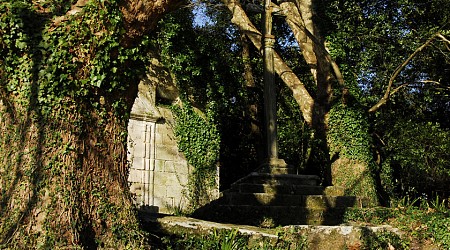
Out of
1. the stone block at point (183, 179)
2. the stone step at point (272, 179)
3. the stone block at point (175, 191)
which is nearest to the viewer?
the stone step at point (272, 179)

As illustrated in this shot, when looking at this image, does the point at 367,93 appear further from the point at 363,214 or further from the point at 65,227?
the point at 65,227

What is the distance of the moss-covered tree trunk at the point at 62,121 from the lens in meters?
4.45

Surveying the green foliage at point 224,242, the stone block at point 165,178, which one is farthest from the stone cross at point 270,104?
the green foliage at point 224,242

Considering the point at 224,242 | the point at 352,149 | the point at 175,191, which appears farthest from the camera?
the point at 175,191

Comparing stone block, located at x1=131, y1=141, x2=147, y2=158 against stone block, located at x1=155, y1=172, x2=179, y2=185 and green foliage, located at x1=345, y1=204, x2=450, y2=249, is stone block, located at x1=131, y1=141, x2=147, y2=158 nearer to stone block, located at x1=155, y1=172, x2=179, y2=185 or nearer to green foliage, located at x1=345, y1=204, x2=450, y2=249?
stone block, located at x1=155, y1=172, x2=179, y2=185

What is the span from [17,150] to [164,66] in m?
8.57

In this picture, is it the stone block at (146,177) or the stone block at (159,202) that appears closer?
the stone block at (146,177)

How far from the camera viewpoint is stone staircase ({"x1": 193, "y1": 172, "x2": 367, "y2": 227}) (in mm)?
8477

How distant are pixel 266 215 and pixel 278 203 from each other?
68 centimetres

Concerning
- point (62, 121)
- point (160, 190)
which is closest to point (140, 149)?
point (160, 190)

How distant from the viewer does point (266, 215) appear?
845 cm

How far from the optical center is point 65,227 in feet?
14.6

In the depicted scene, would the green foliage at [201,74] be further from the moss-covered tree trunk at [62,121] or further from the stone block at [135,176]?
the moss-covered tree trunk at [62,121]

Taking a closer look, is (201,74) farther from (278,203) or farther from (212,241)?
(212,241)
